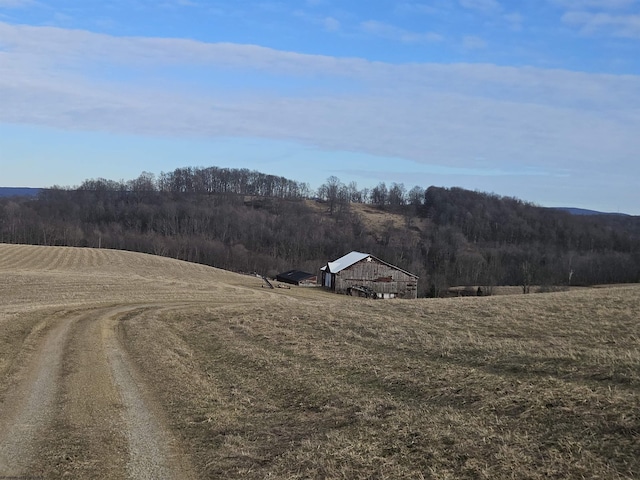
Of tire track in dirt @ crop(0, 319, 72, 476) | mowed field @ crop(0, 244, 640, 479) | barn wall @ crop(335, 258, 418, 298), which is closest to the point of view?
mowed field @ crop(0, 244, 640, 479)

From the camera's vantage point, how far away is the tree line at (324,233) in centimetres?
11312

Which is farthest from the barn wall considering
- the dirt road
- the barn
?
the dirt road

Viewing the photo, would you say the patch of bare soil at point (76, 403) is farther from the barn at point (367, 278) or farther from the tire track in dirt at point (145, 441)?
the barn at point (367, 278)

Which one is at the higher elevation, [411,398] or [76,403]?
[411,398]

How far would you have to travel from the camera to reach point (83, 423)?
29.8 feet

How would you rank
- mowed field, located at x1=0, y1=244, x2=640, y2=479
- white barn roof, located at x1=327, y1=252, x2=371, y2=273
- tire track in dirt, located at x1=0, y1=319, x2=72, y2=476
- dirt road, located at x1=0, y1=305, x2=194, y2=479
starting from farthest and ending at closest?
white barn roof, located at x1=327, y1=252, x2=371, y2=273
tire track in dirt, located at x1=0, y1=319, x2=72, y2=476
dirt road, located at x1=0, y1=305, x2=194, y2=479
mowed field, located at x1=0, y1=244, x2=640, y2=479

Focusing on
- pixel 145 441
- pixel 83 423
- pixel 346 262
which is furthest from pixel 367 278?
pixel 145 441

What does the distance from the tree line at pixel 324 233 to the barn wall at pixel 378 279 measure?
9638 millimetres

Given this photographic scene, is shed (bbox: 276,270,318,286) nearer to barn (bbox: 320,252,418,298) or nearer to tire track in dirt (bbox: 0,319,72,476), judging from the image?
barn (bbox: 320,252,418,298)

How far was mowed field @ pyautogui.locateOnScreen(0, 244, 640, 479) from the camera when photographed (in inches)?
274

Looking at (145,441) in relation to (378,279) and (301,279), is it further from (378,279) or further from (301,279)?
(301,279)

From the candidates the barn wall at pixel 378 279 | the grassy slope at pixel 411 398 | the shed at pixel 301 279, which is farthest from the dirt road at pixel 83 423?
the shed at pixel 301 279

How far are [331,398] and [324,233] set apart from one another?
455 ft

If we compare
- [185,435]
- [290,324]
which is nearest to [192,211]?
[290,324]
